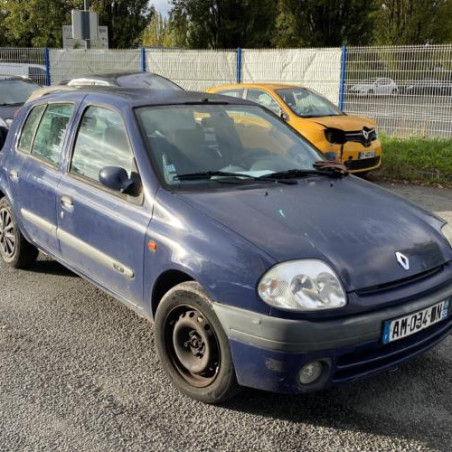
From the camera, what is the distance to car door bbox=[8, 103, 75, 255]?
13.9ft

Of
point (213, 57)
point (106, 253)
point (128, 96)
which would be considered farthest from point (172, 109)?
point (213, 57)

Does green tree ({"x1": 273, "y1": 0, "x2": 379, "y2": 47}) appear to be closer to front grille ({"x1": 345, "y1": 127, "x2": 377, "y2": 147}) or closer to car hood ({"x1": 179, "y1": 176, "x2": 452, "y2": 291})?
front grille ({"x1": 345, "y1": 127, "x2": 377, "y2": 147})

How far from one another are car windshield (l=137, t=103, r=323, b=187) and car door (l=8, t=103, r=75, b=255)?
941mm

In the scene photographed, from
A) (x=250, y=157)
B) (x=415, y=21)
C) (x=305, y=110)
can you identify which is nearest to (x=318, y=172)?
(x=250, y=157)

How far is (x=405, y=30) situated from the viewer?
28.1m

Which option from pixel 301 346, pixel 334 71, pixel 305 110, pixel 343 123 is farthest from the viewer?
pixel 334 71

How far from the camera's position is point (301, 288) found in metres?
2.68

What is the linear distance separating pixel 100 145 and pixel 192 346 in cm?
158

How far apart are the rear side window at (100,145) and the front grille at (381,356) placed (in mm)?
1690

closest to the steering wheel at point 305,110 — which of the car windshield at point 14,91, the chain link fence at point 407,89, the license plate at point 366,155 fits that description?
the license plate at point 366,155

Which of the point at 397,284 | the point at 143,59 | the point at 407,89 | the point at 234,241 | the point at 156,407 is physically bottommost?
the point at 156,407

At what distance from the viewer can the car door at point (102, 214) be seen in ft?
11.0

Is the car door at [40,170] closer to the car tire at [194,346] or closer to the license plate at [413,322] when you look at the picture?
the car tire at [194,346]

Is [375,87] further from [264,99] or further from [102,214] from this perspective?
[102,214]
